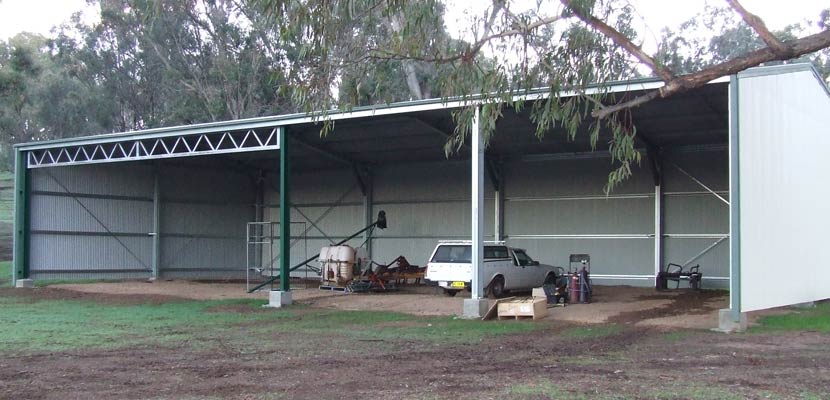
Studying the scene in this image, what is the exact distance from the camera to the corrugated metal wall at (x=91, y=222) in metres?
26.0

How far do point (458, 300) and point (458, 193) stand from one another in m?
9.10

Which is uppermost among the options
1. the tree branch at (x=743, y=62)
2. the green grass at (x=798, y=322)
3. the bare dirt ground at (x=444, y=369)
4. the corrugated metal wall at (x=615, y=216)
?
the tree branch at (x=743, y=62)

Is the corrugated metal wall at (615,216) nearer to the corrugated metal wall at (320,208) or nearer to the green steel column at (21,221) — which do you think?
the corrugated metal wall at (320,208)

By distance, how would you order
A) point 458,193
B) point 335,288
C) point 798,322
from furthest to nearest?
point 458,193, point 335,288, point 798,322

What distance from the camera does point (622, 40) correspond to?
9.41 meters

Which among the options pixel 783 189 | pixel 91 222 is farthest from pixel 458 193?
pixel 783 189

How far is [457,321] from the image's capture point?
1552cm

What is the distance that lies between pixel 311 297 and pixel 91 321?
6.53 metres

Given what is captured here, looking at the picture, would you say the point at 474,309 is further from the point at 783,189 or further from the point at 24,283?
the point at 24,283

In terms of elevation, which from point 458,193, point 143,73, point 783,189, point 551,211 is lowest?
point 551,211

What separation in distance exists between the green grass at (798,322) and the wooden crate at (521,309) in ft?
13.3

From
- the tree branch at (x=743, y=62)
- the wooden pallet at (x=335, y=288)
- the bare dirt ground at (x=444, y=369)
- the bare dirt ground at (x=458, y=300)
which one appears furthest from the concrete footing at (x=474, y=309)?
the wooden pallet at (x=335, y=288)

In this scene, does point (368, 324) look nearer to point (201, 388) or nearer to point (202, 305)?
point (202, 305)

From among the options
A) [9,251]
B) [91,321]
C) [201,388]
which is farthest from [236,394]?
[9,251]
